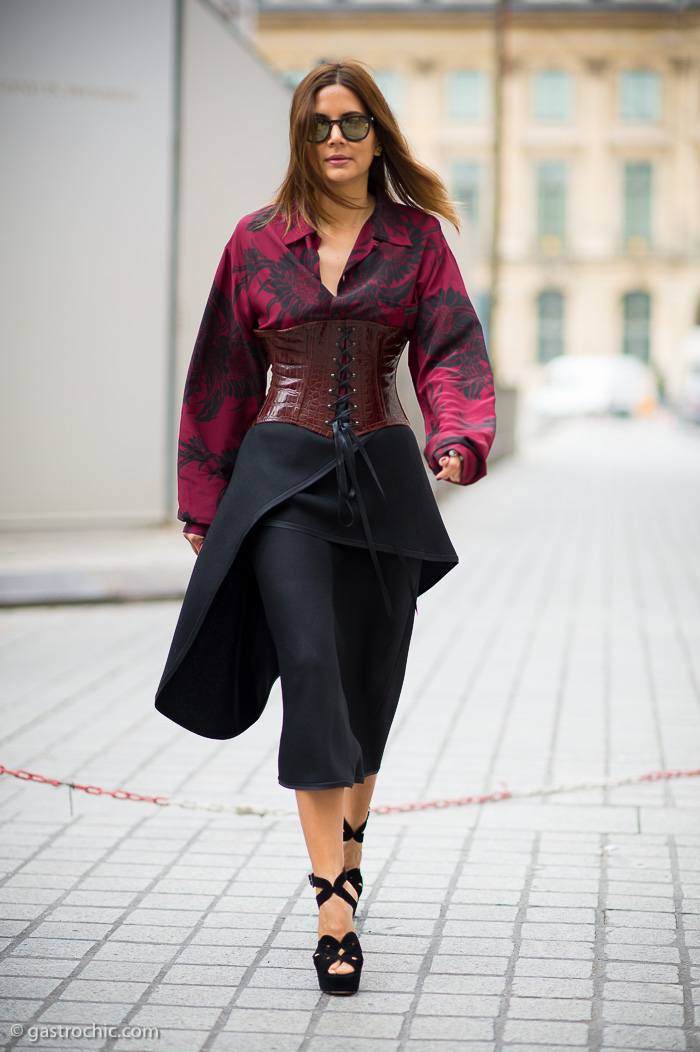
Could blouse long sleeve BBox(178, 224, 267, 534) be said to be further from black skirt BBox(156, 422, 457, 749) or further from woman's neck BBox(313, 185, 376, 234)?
woman's neck BBox(313, 185, 376, 234)

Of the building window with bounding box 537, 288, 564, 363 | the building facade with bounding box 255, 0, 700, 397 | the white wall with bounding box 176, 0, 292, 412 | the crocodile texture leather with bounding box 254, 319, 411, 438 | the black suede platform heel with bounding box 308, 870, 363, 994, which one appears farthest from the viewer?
the building window with bounding box 537, 288, 564, 363

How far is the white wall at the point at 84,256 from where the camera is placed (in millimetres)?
10422

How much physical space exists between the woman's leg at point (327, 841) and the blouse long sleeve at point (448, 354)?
76 centimetres

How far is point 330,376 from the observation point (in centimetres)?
306

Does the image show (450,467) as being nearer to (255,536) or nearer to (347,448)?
(347,448)

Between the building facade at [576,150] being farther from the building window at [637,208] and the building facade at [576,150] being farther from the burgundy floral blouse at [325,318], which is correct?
the burgundy floral blouse at [325,318]

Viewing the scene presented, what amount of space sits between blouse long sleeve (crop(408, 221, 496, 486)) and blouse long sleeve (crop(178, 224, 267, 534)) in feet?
1.28

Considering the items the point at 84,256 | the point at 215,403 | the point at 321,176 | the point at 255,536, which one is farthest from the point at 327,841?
the point at 84,256

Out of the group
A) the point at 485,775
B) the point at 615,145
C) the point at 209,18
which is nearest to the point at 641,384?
the point at 615,145

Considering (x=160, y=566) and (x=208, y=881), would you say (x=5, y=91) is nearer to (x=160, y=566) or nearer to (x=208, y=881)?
(x=160, y=566)

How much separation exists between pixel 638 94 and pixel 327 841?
58.9 meters

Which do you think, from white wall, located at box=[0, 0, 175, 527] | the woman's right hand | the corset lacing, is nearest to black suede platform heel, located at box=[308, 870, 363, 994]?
the corset lacing

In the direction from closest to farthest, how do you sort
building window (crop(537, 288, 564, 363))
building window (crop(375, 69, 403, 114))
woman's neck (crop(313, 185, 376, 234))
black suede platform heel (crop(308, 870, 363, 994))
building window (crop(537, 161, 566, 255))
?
black suede platform heel (crop(308, 870, 363, 994)) → woman's neck (crop(313, 185, 376, 234)) → building window (crop(375, 69, 403, 114)) → building window (crop(537, 161, 566, 255)) → building window (crop(537, 288, 564, 363))

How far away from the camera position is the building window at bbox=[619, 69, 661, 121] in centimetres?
5762
